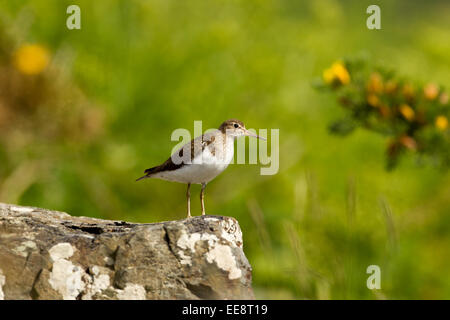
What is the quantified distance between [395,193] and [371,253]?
3.27 ft

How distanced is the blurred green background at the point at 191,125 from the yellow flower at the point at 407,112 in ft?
7.82

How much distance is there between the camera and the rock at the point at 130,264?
270cm

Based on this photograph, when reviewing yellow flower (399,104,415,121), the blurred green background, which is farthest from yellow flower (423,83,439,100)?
the blurred green background

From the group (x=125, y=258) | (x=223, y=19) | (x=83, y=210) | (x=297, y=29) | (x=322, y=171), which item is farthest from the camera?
(x=297, y=29)

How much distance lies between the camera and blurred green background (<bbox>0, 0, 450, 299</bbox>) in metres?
7.40

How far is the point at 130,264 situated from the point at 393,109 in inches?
83.5

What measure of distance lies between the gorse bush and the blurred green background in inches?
89.1

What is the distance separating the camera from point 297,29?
1142 cm

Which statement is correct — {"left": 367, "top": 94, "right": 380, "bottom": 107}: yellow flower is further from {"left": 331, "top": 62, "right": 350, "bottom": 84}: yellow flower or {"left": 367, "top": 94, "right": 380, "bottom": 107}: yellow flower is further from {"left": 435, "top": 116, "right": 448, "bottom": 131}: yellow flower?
{"left": 435, "top": 116, "right": 448, "bottom": 131}: yellow flower

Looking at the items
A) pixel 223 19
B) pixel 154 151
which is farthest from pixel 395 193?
pixel 223 19

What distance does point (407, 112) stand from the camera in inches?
156

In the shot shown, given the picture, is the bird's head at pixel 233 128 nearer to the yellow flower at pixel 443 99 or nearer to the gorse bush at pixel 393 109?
the gorse bush at pixel 393 109

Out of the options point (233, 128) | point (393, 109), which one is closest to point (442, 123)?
point (393, 109)
